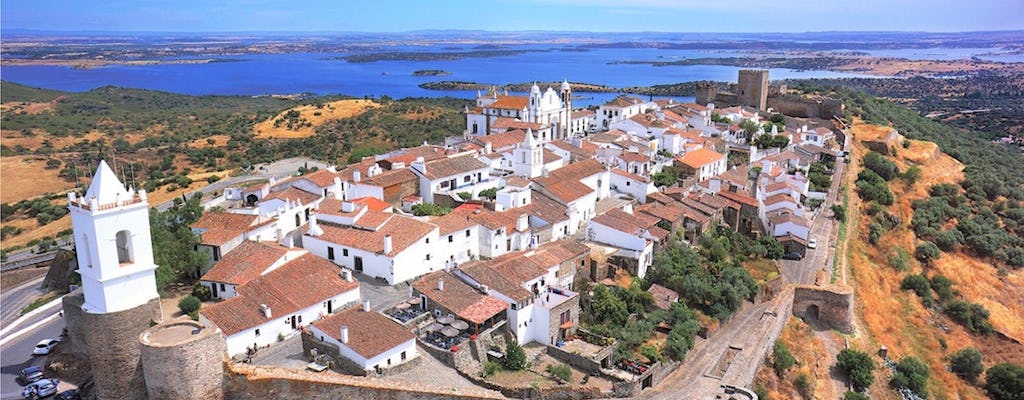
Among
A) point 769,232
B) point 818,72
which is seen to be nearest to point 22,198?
point 769,232

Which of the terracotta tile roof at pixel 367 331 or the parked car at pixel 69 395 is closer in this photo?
the parked car at pixel 69 395

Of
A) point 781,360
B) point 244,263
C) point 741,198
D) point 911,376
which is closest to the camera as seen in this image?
point 244,263

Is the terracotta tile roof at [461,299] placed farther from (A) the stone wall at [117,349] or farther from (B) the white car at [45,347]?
(B) the white car at [45,347]

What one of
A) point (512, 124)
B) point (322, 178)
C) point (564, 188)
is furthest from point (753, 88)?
point (322, 178)

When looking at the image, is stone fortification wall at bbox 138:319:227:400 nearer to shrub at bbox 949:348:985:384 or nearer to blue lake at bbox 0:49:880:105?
shrub at bbox 949:348:985:384

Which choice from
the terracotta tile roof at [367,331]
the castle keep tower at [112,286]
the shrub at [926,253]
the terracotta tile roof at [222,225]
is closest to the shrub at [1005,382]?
the shrub at [926,253]

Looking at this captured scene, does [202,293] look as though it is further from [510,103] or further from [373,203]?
[510,103]

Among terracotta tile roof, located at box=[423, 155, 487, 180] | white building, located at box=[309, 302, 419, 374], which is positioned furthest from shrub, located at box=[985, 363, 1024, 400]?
white building, located at box=[309, 302, 419, 374]
